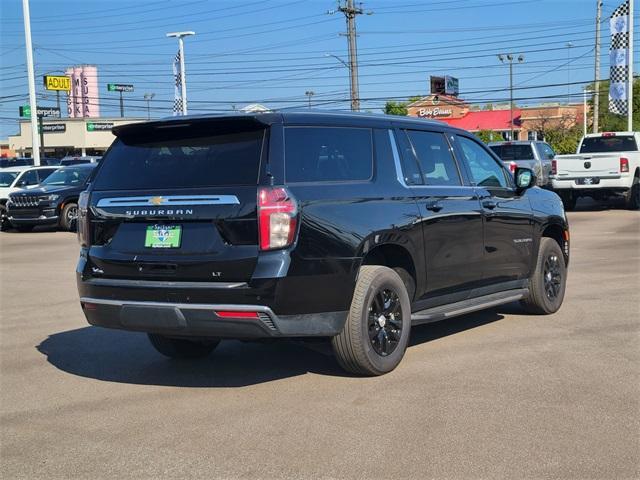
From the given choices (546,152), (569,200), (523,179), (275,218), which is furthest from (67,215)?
(275,218)

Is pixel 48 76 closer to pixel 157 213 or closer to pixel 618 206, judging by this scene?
pixel 618 206

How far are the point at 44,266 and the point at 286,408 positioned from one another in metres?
9.71

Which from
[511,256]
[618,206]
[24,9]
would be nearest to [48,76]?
[24,9]

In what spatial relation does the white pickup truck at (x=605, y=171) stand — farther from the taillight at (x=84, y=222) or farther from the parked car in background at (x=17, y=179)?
the taillight at (x=84, y=222)

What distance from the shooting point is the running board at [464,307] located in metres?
6.44

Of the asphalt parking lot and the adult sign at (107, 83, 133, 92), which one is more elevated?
the adult sign at (107, 83, 133, 92)

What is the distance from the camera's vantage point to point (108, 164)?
600cm

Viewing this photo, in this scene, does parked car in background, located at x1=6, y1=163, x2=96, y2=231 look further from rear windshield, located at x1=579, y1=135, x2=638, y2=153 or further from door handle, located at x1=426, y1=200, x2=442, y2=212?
door handle, located at x1=426, y1=200, x2=442, y2=212

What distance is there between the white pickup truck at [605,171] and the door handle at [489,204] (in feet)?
48.7

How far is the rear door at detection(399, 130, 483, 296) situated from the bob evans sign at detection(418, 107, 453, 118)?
82151mm

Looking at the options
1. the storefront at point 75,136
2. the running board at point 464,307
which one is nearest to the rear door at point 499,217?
the running board at point 464,307

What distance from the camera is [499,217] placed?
291 inches

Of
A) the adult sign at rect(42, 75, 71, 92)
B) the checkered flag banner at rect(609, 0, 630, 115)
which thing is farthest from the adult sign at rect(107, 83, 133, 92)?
the checkered flag banner at rect(609, 0, 630, 115)

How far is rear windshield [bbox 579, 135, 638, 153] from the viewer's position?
22.1m
